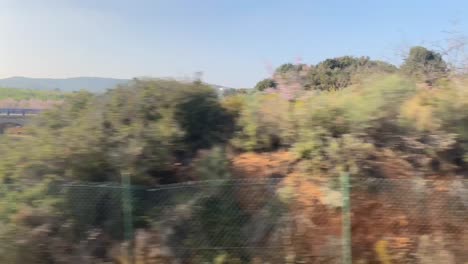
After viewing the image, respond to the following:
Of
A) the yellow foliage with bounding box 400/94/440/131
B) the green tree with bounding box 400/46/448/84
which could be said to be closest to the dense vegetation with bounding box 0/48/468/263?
the yellow foliage with bounding box 400/94/440/131

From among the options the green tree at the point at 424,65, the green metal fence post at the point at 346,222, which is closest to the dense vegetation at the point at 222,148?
the green metal fence post at the point at 346,222

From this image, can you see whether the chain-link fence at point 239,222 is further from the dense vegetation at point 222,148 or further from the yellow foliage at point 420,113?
the yellow foliage at point 420,113

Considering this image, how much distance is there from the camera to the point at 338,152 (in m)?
8.69

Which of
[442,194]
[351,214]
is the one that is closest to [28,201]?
[351,214]

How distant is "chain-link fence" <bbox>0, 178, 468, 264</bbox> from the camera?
754 centimetres

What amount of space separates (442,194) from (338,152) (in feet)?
5.18

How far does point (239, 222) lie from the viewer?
310 inches

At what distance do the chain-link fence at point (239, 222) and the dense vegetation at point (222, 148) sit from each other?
3 cm

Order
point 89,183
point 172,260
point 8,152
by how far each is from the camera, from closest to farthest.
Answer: point 172,260
point 89,183
point 8,152

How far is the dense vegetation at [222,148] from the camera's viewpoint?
7676 mm

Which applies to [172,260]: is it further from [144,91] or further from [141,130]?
[144,91]

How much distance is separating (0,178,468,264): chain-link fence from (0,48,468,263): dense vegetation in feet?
0.09

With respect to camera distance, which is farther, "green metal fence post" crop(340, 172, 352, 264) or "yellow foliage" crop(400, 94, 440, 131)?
"yellow foliage" crop(400, 94, 440, 131)

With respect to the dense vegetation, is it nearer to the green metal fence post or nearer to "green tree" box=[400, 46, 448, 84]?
the green metal fence post
